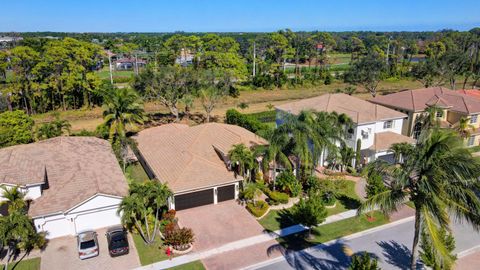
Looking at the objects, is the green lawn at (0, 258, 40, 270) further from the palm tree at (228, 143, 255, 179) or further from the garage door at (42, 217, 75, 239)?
the palm tree at (228, 143, 255, 179)

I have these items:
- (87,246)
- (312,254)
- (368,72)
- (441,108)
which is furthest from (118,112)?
(368,72)

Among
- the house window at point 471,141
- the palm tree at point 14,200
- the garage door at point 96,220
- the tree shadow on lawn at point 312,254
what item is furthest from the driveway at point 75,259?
the house window at point 471,141

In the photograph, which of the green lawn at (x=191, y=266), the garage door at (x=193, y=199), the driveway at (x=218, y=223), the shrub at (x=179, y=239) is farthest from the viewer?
the garage door at (x=193, y=199)

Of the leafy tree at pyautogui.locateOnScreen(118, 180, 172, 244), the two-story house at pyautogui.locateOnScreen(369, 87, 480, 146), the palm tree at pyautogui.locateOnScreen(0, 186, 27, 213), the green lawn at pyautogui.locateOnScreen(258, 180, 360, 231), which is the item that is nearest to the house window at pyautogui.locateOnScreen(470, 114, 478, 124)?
the two-story house at pyautogui.locateOnScreen(369, 87, 480, 146)

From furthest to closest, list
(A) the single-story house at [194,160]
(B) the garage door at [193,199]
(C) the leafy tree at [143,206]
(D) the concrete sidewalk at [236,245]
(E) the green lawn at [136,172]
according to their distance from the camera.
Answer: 1. (E) the green lawn at [136,172]
2. (A) the single-story house at [194,160]
3. (B) the garage door at [193,199]
4. (C) the leafy tree at [143,206]
5. (D) the concrete sidewalk at [236,245]

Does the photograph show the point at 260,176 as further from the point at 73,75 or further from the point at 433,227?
the point at 73,75

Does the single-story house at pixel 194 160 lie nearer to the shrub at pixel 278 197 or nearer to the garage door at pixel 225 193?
the garage door at pixel 225 193

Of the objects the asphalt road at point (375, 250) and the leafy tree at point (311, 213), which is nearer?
the asphalt road at point (375, 250)

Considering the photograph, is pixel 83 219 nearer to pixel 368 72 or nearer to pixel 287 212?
pixel 287 212
